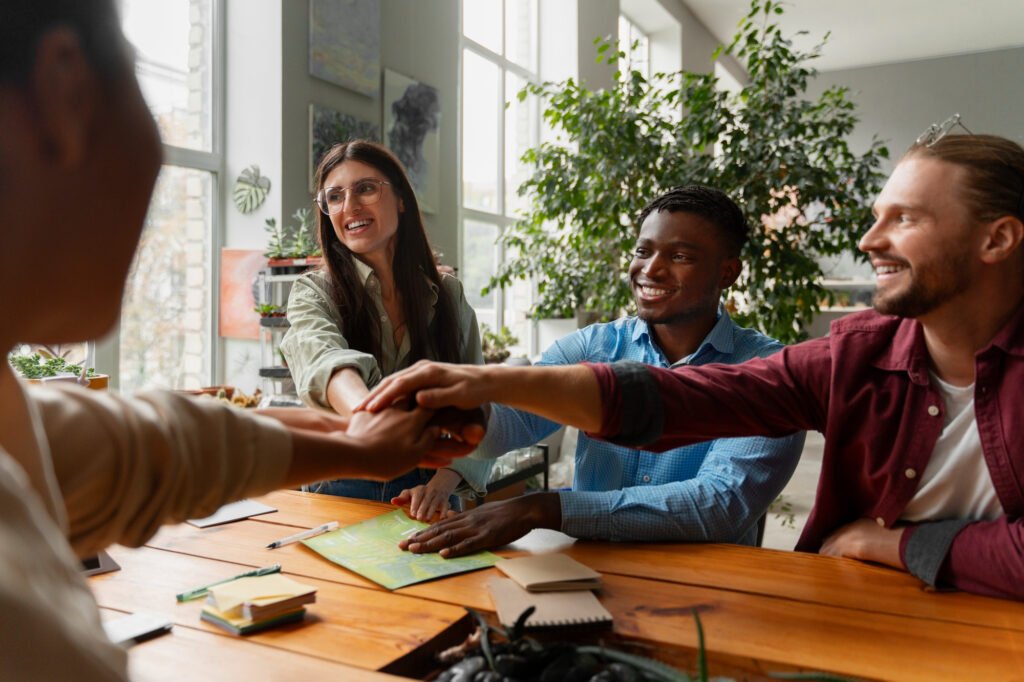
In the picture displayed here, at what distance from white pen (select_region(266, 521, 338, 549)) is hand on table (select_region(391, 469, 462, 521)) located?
159 mm

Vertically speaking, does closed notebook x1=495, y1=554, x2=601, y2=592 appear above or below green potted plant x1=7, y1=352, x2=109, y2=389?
below

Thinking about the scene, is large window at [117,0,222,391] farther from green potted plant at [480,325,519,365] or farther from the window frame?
green potted plant at [480,325,519,365]

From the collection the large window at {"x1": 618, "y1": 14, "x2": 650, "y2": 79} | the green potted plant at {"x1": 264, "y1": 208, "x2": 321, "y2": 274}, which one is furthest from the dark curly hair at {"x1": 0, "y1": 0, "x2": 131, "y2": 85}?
the large window at {"x1": 618, "y1": 14, "x2": 650, "y2": 79}

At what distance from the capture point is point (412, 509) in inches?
63.6

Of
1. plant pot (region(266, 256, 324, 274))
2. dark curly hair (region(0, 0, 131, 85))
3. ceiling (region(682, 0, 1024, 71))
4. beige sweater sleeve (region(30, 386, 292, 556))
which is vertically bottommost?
beige sweater sleeve (region(30, 386, 292, 556))

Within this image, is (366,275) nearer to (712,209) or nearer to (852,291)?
(712,209)

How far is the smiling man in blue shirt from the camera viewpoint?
1.50 metres

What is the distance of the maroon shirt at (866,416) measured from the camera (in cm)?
130

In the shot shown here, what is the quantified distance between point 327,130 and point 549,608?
12.4 ft

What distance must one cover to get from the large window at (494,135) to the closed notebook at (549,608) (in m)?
5.26

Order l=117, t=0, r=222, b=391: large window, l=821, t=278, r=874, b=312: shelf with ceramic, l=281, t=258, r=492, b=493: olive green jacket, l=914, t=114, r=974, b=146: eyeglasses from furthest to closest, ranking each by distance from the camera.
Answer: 1. l=821, t=278, r=874, b=312: shelf with ceramic
2. l=117, t=0, r=222, b=391: large window
3. l=281, t=258, r=492, b=493: olive green jacket
4. l=914, t=114, r=974, b=146: eyeglasses

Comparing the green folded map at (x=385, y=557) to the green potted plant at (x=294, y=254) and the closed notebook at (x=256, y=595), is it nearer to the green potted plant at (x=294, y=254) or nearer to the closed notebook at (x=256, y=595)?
the closed notebook at (x=256, y=595)

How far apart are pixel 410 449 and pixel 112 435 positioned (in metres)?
0.46

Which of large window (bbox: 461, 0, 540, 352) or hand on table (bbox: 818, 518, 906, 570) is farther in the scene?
large window (bbox: 461, 0, 540, 352)
